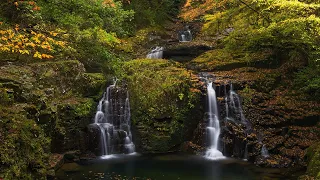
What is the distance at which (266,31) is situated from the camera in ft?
37.5

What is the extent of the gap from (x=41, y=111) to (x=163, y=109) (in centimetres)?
600

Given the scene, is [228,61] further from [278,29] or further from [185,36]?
[185,36]

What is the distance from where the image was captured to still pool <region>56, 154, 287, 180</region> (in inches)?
386

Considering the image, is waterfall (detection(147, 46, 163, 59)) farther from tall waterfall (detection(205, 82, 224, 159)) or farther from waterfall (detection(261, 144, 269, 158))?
waterfall (detection(261, 144, 269, 158))

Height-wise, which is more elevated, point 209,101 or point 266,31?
point 266,31

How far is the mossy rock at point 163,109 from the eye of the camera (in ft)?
43.3

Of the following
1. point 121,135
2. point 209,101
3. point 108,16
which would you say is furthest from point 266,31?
point 121,135

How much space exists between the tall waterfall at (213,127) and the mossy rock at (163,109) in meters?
0.57

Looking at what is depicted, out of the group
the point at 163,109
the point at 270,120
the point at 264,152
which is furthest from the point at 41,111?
the point at 270,120

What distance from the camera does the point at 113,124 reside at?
13328mm

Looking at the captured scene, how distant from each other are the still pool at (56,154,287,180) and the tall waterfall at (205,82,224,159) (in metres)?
0.71

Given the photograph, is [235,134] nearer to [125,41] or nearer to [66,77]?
[66,77]

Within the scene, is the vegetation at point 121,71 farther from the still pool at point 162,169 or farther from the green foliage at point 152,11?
the green foliage at point 152,11

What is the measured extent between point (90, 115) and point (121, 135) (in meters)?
1.62
